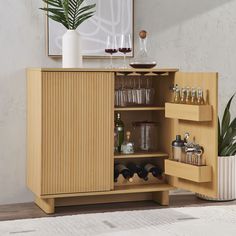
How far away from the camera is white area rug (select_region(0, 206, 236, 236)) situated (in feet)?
12.0

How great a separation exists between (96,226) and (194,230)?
594mm

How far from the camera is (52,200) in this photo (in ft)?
14.2

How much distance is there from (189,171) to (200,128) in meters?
0.30

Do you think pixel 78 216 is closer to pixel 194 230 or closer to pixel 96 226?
pixel 96 226

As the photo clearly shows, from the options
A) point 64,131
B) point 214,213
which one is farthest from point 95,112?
point 214,213

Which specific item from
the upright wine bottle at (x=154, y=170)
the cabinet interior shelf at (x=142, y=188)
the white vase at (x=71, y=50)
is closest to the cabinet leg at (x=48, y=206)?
the cabinet interior shelf at (x=142, y=188)

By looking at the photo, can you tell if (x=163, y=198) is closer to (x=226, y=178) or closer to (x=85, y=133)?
(x=226, y=178)

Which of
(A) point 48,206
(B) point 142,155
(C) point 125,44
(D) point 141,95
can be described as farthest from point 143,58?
(A) point 48,206

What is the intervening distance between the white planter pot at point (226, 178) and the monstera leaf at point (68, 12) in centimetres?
144

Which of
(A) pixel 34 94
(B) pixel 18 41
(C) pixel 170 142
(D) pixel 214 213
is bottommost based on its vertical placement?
(D) pixel 214 213

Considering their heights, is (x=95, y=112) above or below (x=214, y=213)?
above

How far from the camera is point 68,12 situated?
4465mm

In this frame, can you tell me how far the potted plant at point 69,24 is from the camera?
175 inches

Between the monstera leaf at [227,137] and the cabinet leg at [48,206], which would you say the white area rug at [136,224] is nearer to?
the cabinet leg at [48,206]
